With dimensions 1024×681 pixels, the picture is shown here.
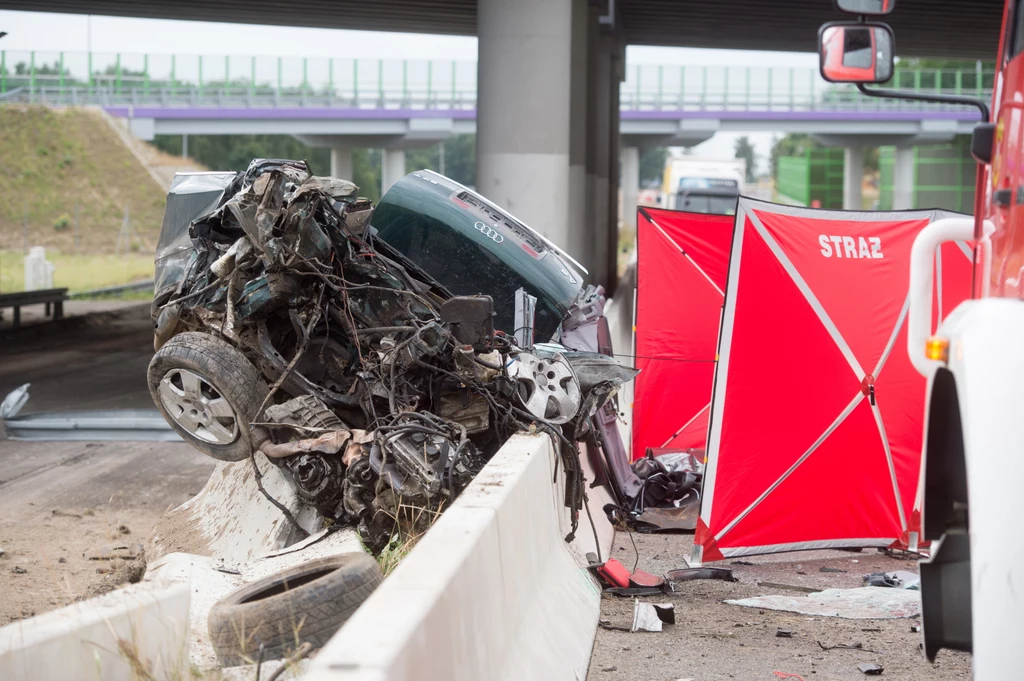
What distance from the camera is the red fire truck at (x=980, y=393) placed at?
293 centimetres

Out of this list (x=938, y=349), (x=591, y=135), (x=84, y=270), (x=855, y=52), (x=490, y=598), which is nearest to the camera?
(x=938, y=349)

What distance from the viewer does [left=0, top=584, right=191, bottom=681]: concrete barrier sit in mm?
3717

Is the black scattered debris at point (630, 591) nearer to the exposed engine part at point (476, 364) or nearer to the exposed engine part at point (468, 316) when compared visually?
the exposed engine part at point (476, 364)

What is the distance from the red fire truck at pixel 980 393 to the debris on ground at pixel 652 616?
8.10 ft

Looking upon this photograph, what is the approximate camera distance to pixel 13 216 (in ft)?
222

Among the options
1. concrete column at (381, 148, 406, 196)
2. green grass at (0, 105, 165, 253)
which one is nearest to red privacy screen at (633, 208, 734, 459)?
green grass at (0, 105, 165, 253)

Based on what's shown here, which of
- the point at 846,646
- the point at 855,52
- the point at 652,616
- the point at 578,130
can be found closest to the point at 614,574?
the point at 652,616

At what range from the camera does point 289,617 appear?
4.77m

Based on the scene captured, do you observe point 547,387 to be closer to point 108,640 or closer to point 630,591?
point 630,591

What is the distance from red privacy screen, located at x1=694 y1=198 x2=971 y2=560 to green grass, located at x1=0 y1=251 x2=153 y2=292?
2982 centimetres

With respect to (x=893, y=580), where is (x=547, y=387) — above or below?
above

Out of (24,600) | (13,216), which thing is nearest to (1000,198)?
(24,600)

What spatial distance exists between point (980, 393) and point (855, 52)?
184 cm

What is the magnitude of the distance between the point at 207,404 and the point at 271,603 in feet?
8.55
